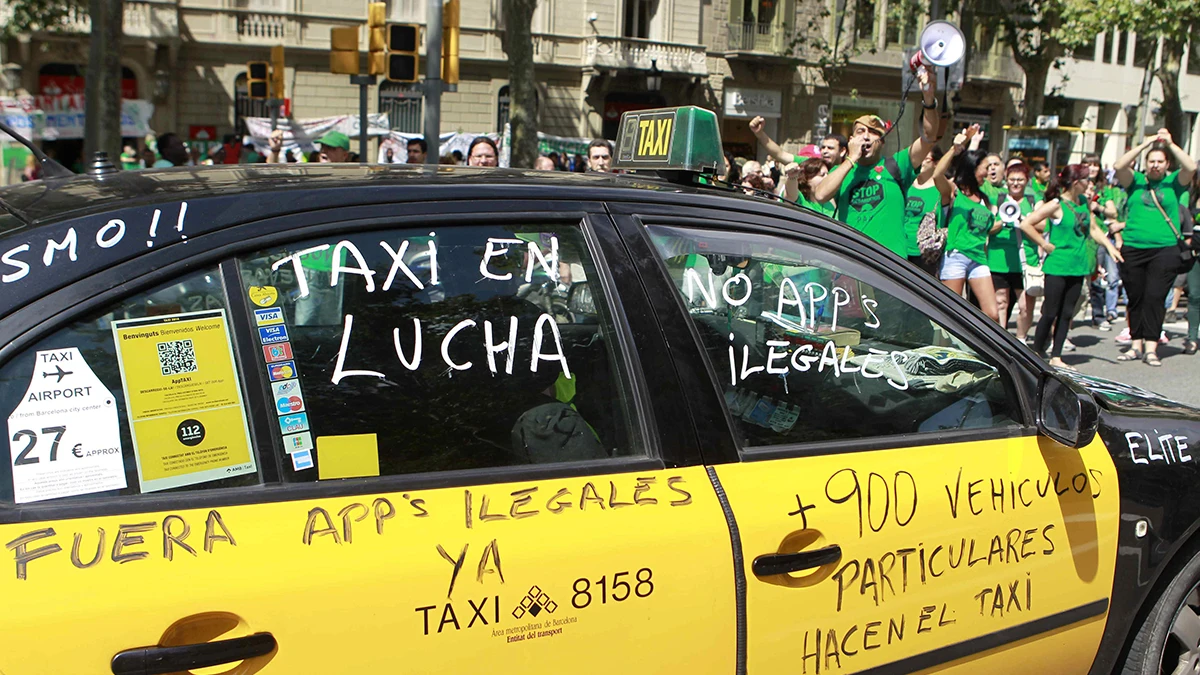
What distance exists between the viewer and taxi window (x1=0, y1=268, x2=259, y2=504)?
1617mm

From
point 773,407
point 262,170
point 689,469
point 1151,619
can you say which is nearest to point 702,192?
point 773,407

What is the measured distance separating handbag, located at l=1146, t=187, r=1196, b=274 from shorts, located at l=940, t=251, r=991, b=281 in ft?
7.27

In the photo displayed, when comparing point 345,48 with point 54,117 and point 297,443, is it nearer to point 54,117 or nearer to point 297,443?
point 54,117

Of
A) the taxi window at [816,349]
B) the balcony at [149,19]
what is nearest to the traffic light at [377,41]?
the taxi window at [816,349]

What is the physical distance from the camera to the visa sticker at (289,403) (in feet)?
5.85

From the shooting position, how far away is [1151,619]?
276 centimetres

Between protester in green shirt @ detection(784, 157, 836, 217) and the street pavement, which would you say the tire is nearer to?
protester in green shirt @ detection(784, 157, 836, 217)

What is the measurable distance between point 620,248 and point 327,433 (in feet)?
2.27

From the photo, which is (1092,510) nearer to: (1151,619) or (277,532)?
(1151,619)

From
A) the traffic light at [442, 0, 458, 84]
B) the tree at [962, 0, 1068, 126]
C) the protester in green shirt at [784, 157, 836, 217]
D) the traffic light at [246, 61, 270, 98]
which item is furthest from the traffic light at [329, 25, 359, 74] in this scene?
the tree at [962, 0, 1068, 126]

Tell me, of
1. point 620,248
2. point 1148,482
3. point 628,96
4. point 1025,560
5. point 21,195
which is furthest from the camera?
point 628,96

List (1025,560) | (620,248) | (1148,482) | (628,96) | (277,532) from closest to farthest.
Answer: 1. (277,532)
2. (620,248)
3. (1025,560)
4. (1148,482)
5. (628,96)

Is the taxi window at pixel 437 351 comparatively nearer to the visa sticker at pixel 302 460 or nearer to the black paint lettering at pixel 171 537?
the visa sticker at pixel 302 460

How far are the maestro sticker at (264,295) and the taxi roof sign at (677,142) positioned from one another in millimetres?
1079
